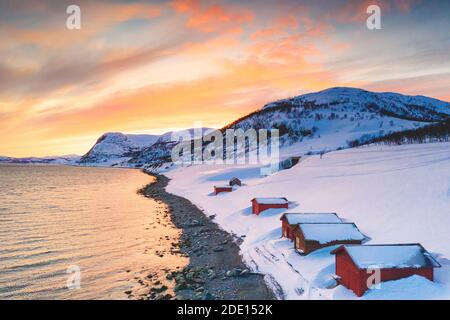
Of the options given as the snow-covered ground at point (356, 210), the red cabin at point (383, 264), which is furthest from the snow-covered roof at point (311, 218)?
the red cabin at point (383, 264)

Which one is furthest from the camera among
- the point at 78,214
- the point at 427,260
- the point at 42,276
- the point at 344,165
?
the point at 344,165

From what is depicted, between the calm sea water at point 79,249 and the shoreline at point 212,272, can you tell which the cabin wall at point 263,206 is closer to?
the shoreline at point 212,272

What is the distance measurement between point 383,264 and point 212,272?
12.3 m

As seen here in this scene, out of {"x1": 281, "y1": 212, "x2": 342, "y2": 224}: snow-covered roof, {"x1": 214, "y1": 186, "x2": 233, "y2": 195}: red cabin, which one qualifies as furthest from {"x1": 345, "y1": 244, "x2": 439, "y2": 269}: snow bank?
{"x1": 214, "y1": 186, "x2": 233, "y2": 195}: red cabin

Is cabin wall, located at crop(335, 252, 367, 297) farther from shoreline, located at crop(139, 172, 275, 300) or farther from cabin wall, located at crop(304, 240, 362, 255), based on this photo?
cabin wall, located at crop(304, 240, 362, 255)

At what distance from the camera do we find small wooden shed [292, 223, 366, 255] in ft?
88.3

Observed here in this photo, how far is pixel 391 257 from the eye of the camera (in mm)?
20031

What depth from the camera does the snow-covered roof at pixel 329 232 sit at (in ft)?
89.0

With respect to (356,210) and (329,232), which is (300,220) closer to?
(329,232)

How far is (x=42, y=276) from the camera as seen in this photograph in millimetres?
27062

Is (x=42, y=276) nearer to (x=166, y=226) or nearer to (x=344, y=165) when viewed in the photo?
(x=166, y=226)
